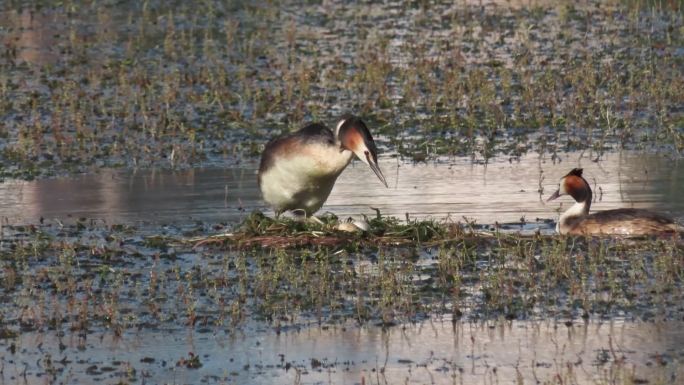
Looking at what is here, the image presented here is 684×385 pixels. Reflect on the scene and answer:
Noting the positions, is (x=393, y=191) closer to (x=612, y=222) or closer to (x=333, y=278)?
(x=612, y=222)

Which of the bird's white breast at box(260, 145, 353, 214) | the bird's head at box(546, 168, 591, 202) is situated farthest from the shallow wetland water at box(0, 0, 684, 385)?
the bird's white breast at box(260, 145, 353, 214)

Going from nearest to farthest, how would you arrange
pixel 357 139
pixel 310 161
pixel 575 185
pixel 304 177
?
pixel 357 139 → pixel 310 161 → pixel 304 177 → pixel 575 185

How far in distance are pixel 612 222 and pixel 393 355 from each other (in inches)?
155

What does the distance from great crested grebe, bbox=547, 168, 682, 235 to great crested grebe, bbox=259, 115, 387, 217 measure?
1.53 meters

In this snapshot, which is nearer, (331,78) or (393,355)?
(393,355)

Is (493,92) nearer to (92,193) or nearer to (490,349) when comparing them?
(92,193)

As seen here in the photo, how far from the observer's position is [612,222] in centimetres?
1327

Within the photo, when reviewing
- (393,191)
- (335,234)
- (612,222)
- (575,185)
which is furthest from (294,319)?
(393,191)

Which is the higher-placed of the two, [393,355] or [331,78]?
[331,78]

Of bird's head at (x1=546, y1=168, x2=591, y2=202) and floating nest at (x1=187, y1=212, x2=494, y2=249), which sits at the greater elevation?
bird's head at (x1=546, y1=168, x2=591, y2=202)

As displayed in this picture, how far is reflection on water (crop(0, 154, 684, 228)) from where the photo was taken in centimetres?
1488

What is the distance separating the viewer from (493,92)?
803 inches

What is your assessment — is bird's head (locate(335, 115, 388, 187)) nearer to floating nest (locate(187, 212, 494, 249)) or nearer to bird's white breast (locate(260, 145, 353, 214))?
bird's white breast (locate(260, 145, 353, 214))

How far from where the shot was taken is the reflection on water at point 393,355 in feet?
30.8
